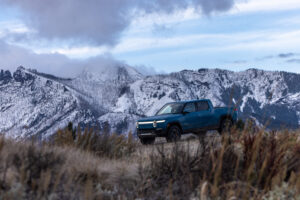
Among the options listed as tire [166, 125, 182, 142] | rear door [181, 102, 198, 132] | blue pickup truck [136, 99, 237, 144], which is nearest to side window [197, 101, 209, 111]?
blue pickup truck [136, 99, 237, 144]

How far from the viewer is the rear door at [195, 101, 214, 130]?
19.1 meters

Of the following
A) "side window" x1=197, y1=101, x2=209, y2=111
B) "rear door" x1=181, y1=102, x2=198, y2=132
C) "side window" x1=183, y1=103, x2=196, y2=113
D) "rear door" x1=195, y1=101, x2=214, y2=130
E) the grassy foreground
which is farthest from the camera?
"side window" x1=197, y1=101, x2=209, y2=111

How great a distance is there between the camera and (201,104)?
63.7 ft

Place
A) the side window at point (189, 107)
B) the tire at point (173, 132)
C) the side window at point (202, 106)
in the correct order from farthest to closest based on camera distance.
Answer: the side window at point (202, 106), the side window at point (189, 107), the tire at point (173, 132)

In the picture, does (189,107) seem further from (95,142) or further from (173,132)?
(95,142)

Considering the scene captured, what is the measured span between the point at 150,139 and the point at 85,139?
31.9ft

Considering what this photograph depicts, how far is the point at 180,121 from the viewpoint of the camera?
715 inches

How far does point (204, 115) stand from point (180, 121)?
1564 mm

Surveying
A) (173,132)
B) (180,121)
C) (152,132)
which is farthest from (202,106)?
(152,132)

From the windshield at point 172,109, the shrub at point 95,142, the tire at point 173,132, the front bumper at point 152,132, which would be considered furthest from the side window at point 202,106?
the shrub at point 95,142

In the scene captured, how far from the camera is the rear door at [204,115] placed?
19.1 metres

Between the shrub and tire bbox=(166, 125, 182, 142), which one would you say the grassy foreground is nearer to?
the shrub

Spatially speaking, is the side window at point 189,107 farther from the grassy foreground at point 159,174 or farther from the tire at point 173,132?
the grassy foreground at point 159,174

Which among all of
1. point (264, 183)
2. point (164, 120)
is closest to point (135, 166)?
point (264, 183)
